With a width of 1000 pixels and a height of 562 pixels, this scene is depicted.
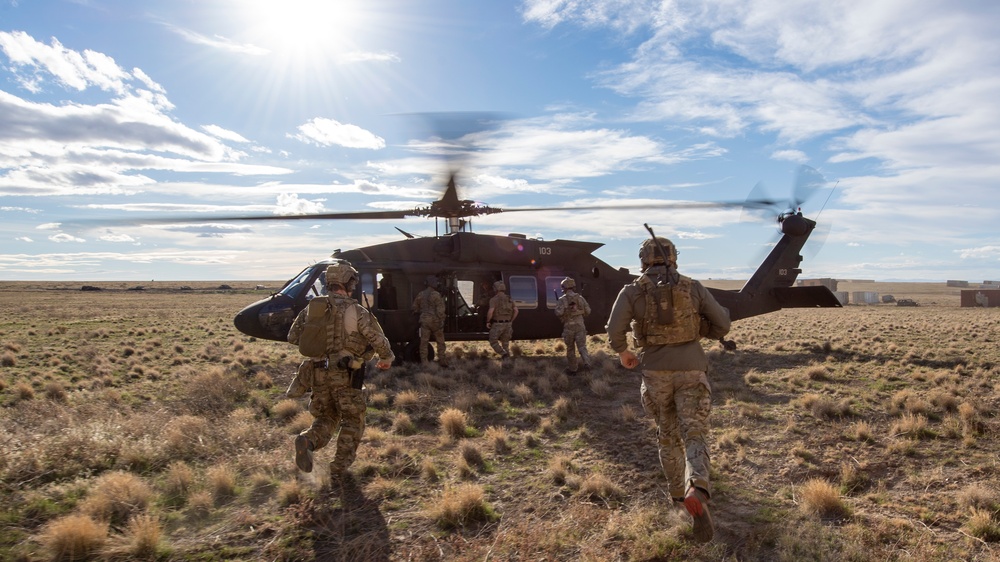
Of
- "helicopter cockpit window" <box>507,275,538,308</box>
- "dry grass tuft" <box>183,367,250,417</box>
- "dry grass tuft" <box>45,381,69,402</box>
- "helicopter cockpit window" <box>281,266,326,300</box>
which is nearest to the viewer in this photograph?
"dry grass tuft" <box>183,367,250,417</box>

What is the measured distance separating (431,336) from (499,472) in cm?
696

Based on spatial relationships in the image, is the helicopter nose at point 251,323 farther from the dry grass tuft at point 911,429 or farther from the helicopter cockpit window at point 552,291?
the dry grass tuft at point 911,429

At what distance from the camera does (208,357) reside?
51.5 ft

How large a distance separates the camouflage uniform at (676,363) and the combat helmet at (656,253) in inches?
2.5

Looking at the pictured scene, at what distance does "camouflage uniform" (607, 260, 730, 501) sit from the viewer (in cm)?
468

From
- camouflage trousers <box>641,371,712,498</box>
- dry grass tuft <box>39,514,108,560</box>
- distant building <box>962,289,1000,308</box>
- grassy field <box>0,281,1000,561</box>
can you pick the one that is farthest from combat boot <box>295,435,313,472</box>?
distant building <box>962,289,1000,308</box>

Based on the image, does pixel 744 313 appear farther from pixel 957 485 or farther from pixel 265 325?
pixel 265 325

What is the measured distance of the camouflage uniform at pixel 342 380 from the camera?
5645 millimetres

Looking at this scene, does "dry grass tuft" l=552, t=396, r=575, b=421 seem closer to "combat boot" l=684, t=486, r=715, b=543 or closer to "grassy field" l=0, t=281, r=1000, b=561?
"grassy field" l=0, t=281, r=1000, b=561

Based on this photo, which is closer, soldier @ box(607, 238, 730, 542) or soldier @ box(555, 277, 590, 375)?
soldier @ box(607, 238, 730, 542)

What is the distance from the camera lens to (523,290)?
46.7 feet

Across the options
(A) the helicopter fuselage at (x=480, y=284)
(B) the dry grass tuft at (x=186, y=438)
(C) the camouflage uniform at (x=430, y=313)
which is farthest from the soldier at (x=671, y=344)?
(A) the helicopter fuselage at (x=480, y=284)

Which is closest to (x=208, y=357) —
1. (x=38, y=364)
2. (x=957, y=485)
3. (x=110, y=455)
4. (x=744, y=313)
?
(x=38, y=364)

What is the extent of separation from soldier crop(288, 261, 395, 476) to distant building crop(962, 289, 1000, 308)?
52.9m
